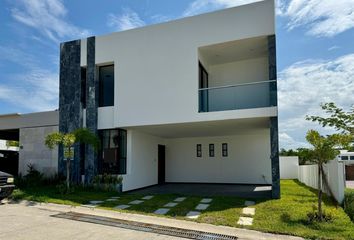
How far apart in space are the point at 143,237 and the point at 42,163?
409 inches

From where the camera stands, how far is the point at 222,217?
7.62 m

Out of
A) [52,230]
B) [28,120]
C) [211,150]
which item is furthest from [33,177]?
[211,150]

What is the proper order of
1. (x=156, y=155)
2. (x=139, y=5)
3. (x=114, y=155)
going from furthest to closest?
(x=156, y=155) → (x=114, y=155) → (x=139, y=5)

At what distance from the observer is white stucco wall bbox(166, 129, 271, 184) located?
15969 mm

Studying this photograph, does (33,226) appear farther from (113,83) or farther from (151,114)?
(113,83)

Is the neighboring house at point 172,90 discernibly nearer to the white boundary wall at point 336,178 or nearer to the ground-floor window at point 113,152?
the ground-floor window at point 113,152

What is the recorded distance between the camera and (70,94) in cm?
1387

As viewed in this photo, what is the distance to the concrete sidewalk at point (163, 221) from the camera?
626 cm

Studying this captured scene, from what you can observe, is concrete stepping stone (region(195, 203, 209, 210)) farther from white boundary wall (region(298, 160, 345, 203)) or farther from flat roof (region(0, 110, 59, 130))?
flat roof (region(0, 110, 59, 130))

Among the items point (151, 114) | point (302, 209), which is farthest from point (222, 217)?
point (151, 114)

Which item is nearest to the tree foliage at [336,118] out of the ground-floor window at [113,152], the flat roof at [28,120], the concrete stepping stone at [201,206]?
the concrete stepping stone at [201,206]

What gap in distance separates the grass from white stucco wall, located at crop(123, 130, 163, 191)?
1715 millimetres

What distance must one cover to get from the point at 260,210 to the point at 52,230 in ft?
18.1

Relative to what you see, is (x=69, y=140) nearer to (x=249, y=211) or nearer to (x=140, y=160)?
(x=140, y=160)
